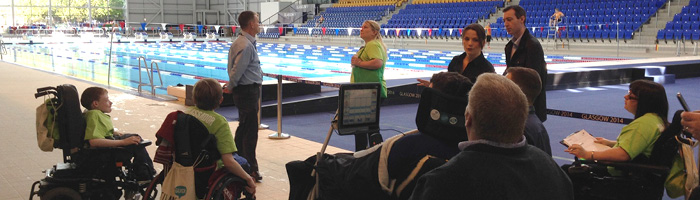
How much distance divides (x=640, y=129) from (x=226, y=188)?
209 cm

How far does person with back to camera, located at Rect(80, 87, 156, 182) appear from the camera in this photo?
3664 mm

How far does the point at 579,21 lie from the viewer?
23.4m

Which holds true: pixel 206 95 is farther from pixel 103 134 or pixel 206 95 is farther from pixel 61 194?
pixel 61 194

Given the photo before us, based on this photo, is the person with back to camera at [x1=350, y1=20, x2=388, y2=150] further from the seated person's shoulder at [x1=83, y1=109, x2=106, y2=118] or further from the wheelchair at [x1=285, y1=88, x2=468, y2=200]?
the wheelchair at [x1=285, y1=88, x2=468, y2=200]

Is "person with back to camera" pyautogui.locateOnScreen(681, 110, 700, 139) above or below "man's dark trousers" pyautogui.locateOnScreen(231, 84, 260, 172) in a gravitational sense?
above

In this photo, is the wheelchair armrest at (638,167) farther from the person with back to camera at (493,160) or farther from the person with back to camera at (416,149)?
the person with back to camera at (493,160)

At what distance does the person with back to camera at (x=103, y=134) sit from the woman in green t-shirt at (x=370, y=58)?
1710mm

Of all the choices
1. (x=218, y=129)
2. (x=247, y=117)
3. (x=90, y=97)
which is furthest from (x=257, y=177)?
(x=218, y=129)

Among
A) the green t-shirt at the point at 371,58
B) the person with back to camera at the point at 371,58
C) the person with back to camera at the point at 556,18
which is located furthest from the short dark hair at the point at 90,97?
the person with back to camera at the point at 556,18

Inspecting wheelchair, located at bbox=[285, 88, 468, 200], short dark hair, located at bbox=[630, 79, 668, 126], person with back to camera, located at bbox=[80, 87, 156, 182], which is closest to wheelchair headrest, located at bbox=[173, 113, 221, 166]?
person with back to camera, located at bbox=[80, 87, 156, 182]

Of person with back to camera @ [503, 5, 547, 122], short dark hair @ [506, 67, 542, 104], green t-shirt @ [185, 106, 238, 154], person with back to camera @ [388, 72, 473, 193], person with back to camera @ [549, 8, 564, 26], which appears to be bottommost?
green t-shirt @ [185, 106, 238, 154]

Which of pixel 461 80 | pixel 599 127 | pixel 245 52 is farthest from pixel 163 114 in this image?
pixel 461 80

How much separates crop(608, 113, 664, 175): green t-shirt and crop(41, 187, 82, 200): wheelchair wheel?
291 cm

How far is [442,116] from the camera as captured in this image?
2.18 m
